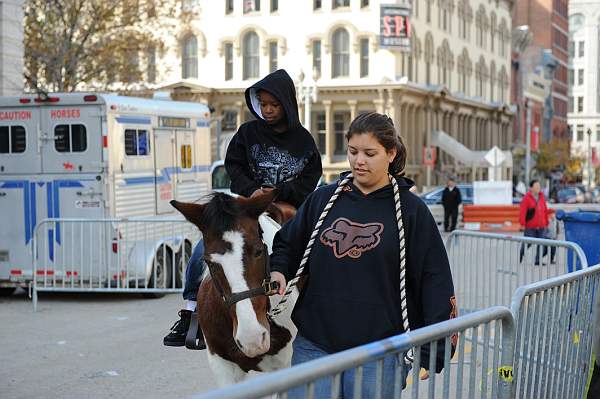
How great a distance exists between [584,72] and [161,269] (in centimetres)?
14740

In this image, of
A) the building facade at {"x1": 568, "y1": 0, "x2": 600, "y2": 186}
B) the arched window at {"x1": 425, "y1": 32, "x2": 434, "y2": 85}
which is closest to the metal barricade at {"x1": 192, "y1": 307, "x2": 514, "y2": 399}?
the arched window at {"x1": 425, "y1": 32, "x2": 434, "y2": 85}

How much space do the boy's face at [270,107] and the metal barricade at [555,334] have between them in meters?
1.95

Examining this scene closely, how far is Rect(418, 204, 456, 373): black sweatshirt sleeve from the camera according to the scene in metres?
4.34

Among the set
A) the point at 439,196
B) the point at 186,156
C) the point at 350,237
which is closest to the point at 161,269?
the point at 186,156

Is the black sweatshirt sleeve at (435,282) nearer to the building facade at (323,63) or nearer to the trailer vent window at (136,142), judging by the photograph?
the trailer vent window at (136,142)

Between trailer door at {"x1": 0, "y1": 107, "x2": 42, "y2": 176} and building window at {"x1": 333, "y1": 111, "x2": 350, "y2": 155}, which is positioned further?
building window at {"x1": 333, "y1": 111, "x2": 350, "y2": 155}

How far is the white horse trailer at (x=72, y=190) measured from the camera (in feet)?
48.0

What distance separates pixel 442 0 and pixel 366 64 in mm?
10709

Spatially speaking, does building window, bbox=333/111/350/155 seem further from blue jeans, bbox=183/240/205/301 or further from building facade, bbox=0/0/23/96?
blue jeans, bbox=183/240/205/301

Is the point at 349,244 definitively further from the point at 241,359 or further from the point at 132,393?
the point at 132,393

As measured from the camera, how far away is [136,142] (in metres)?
15.5

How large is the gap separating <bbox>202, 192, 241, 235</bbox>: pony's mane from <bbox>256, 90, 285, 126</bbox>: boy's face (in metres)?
1.19

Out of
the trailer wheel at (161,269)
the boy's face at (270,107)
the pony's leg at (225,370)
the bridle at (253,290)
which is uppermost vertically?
the boy's face at (270,107)

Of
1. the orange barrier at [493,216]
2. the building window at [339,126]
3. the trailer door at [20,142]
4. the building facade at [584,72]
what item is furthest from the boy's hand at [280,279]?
the building facade at [584,72]
